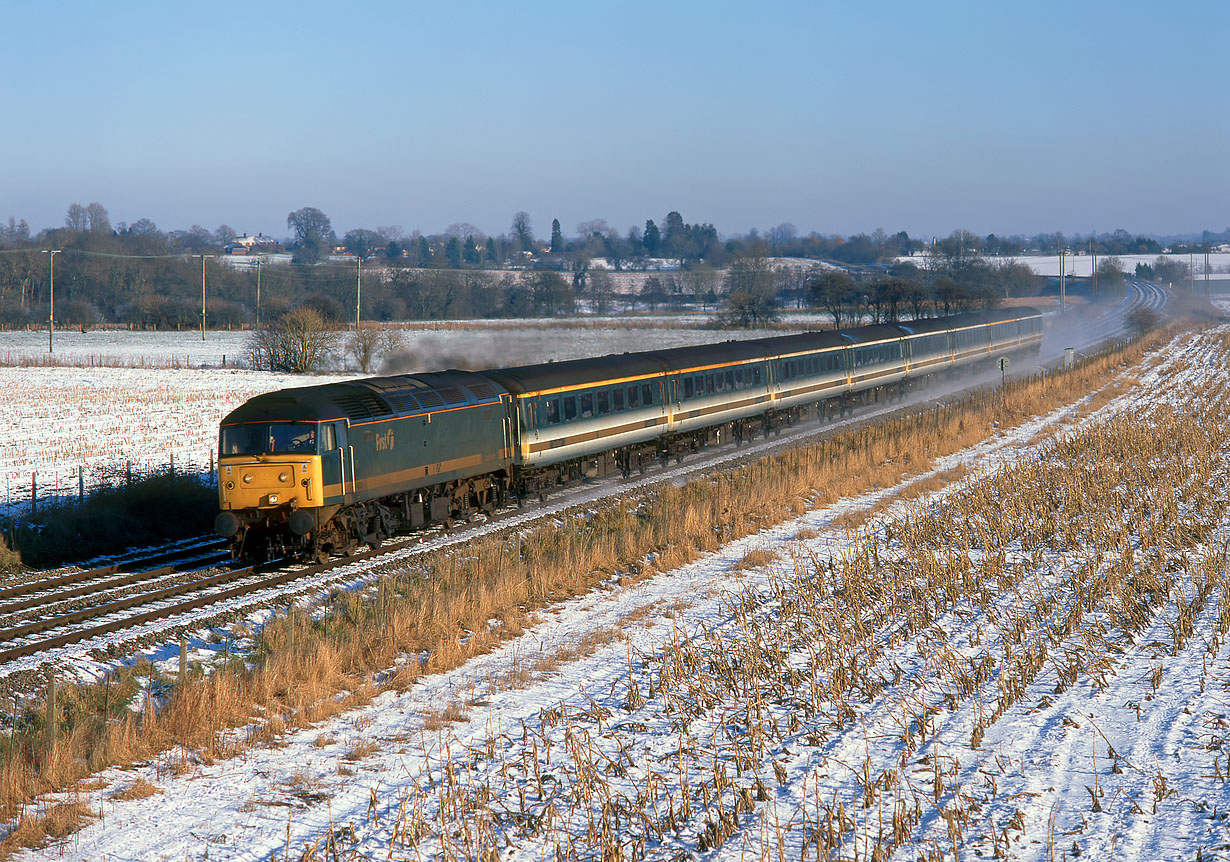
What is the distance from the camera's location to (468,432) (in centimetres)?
2156

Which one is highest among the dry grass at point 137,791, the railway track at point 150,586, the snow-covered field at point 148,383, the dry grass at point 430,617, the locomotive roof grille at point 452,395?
the locomotive roof grille at point 452,395

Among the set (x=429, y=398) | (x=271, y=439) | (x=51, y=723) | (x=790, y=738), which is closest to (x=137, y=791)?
(x=51, y=723)

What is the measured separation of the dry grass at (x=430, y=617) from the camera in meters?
10.3

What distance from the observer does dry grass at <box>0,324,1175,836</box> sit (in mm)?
10258

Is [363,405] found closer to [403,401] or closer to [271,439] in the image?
[403,401]

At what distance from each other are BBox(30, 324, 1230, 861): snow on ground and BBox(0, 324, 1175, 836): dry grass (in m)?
0.43

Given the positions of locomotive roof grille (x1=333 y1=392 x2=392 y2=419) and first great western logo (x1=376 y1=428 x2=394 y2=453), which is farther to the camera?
first great western logo (x1=376 y1=428 x2=394 y2=453)

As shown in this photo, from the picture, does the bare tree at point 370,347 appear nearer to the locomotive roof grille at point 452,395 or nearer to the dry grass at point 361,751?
the locomotive roof grille at point 452,395

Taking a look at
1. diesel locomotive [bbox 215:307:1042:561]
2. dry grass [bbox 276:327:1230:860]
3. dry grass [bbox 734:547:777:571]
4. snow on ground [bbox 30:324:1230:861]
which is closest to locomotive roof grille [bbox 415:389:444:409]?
diesel locomotive [bbox 215:307:1042:561]

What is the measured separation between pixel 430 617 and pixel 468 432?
7.70 metres

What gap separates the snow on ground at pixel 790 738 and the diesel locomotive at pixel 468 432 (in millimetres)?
5061

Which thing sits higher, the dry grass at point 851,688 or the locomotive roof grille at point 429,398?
the locomotive roof grille at point 429,398

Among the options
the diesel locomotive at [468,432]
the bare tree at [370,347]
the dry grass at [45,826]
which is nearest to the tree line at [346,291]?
the bare tree at [370,347]

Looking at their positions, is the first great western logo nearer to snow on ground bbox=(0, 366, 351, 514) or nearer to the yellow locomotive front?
the yellow locomotive front
